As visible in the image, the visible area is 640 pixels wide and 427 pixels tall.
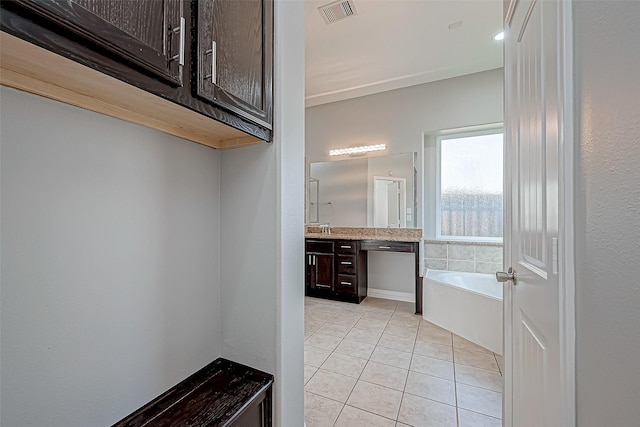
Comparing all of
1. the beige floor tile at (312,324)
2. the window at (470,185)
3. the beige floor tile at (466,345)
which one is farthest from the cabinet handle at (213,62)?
the window at (470,185)

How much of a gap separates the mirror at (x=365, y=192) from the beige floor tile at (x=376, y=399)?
2.35 metres

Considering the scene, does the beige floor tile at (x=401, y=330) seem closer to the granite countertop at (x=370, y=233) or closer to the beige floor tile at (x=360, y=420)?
the granite countertop at (x=370, y=233)

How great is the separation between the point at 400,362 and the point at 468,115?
3.00m

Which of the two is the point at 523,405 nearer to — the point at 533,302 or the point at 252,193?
the point at 533,302

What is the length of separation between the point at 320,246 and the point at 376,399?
2.17 m

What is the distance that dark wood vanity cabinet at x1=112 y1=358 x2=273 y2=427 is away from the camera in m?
0.92

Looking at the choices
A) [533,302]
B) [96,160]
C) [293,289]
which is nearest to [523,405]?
[533,302]

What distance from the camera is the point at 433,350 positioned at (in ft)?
7.68

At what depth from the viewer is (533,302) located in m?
0.93

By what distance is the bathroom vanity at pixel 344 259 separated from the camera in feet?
11.4

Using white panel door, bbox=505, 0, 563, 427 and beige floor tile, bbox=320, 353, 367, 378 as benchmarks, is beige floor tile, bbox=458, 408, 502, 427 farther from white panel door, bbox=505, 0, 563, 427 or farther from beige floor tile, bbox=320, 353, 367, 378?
beige floor tile, bbox=320, 353, 367, 378

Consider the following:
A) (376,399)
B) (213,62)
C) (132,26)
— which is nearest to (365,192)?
(376,399)

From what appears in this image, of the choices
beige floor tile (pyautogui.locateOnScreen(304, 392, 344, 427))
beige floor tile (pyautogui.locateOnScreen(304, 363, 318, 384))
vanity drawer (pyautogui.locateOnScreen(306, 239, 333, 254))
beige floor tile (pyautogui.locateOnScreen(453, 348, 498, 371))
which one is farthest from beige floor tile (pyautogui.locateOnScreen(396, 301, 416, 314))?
beige floor tile (pyautogui.locateOnScreen(304, 392, 344, 427))

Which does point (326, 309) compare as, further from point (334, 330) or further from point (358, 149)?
point (358, 149)
